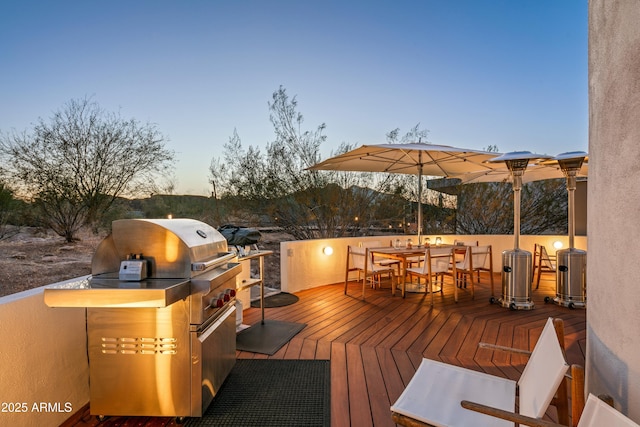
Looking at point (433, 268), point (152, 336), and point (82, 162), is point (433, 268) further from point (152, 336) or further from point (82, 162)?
point (82, 162)

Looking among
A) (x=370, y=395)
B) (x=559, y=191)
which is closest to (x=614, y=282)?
(x=370, y=395)

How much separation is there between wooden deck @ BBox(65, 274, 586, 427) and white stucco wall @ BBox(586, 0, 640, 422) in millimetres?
789

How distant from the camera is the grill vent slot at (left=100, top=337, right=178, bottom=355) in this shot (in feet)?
6.67

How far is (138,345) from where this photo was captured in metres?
2.04

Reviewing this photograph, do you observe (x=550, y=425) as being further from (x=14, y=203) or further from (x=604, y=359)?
(x=14, y=203)

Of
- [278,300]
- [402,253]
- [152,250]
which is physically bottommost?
[278,300]

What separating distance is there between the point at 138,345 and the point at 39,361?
495 millimetres

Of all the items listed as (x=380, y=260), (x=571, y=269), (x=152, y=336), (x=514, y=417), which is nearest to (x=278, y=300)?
(x=380, y=260)

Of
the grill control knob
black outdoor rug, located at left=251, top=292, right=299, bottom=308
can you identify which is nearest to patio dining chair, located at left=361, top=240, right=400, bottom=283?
black outdoor rug, located at left=251, top=292, right=299, bottom=308

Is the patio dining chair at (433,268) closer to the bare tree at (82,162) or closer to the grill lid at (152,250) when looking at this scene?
the grill lid at (152,250)

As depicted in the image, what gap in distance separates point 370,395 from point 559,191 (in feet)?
30.9

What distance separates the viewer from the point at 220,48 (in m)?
6.35

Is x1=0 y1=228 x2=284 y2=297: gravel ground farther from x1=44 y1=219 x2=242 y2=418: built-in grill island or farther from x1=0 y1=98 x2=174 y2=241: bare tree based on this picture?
x1=44 y1=219 x2=242 y2=418: built-in grill island

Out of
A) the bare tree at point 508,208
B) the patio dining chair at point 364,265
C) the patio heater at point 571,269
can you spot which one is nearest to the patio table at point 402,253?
the patio dining chair at point 364,265
